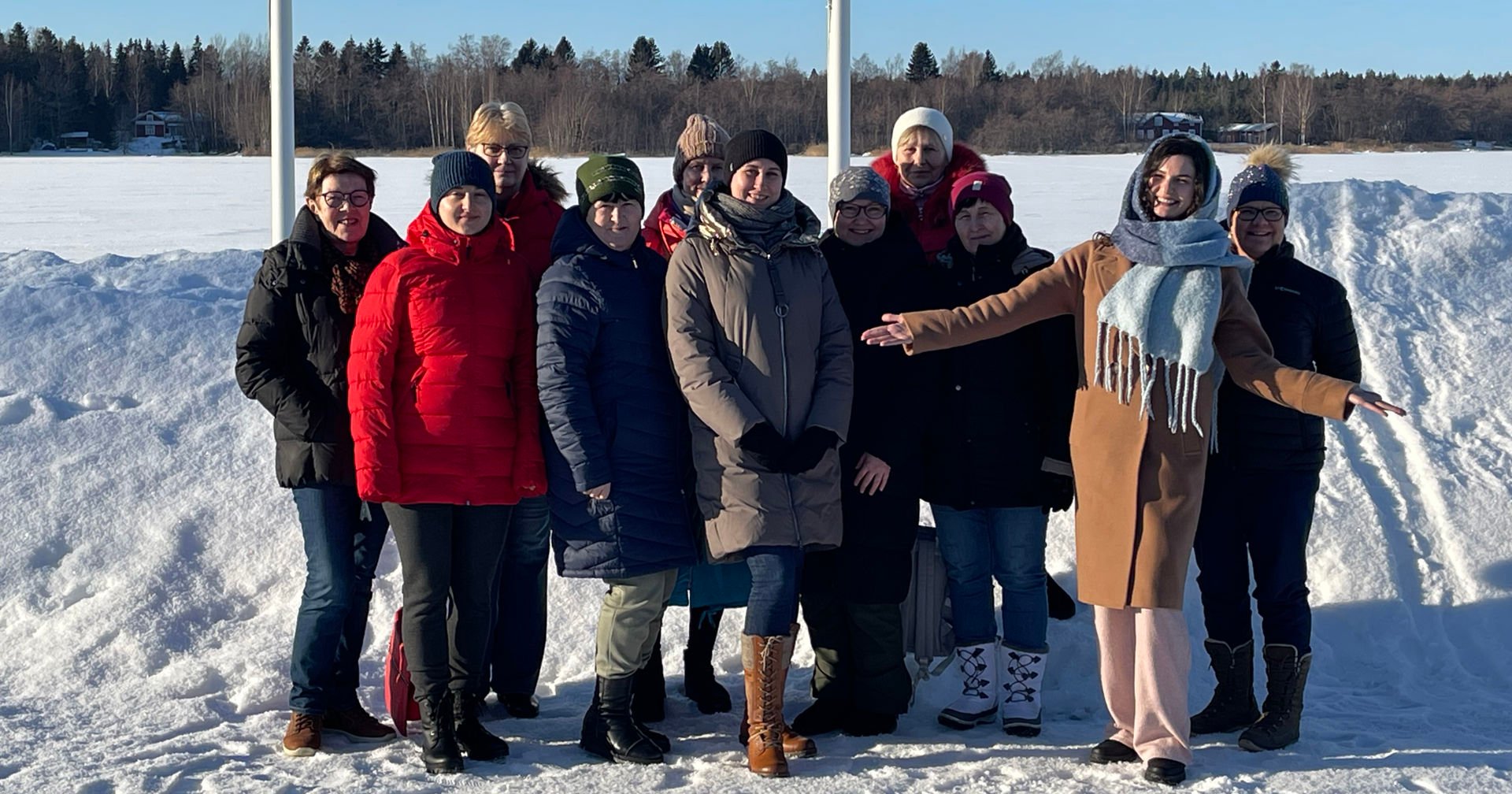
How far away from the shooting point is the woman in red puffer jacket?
3.57 metres

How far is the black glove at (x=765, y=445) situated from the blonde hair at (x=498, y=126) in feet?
4.58

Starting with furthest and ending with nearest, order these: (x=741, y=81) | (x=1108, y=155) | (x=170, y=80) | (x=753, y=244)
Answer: (x=170, y=80)
(x=1108, y=155)
(x=741, y=81)
(x=753, y=244)

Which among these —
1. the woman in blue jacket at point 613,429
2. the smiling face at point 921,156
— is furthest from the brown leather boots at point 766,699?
the smiling face at point 921,156

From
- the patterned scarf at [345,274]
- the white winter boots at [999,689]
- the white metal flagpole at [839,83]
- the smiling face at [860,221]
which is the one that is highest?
the white metal flagpole at [839,83]

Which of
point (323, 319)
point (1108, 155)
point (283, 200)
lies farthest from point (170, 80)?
point (323, 319)

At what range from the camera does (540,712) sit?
430cm

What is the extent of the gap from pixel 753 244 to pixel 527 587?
4.36 feet

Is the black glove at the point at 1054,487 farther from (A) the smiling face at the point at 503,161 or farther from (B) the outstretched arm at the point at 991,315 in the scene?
(A) the smiling face at the point at 503,161

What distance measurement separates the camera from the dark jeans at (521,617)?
4.09m

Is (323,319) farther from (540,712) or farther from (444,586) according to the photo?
(540,712)

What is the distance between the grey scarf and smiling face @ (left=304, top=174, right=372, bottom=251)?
0.99 meters

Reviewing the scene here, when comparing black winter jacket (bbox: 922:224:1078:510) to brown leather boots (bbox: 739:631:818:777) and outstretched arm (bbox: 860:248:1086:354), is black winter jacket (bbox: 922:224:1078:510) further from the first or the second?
brown leather boots (bbox: 739:631:818:777)

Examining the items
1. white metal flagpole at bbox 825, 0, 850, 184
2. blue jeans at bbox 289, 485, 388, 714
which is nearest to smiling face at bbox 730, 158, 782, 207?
blue jeans at bbox 289, 485, 388, 714

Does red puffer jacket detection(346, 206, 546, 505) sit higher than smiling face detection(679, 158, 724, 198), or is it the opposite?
smiling face detection(679, 158, 724, 198)
